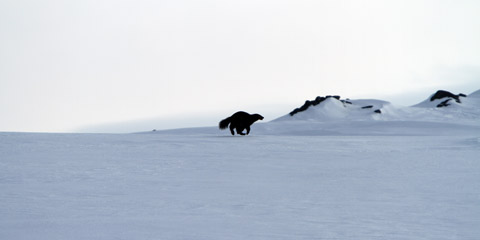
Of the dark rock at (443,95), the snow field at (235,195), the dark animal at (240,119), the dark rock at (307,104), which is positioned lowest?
the snow field at (235,195)

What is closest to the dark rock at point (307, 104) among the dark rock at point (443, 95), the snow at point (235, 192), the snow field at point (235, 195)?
the dark rock at point (443, 95)

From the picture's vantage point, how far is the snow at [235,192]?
4.56 metres

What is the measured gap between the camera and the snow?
4559 millimetres

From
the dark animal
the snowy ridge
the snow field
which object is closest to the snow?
the snow field

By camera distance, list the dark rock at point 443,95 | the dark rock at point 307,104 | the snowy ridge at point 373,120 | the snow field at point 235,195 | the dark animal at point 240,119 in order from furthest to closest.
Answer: the dark rock at point 443,95 → the dark rock at point 307,104 → the snowy ridge at point 373,120 → the dark animal at point 240,119 → the snow field at point 235,195

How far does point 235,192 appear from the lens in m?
6.73

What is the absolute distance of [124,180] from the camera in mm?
7656

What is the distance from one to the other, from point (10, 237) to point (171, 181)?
11.8 feet

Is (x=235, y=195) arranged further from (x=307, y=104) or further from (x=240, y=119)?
(x=307, y=104)

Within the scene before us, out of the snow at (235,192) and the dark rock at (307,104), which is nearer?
the snow at (235,192)

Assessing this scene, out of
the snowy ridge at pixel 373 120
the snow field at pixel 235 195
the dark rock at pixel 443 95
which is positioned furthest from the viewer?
the dark rock at pixel 443 95

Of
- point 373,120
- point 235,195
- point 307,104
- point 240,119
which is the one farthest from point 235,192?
point 307,104

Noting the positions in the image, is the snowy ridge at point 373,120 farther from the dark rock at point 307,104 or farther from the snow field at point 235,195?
the snow field at point 235,195

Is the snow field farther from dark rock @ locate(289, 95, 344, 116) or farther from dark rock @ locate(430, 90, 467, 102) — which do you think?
dark rock @ locate(430, 90, 467, 102)
